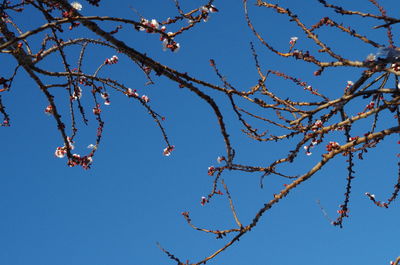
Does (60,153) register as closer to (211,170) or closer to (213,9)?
(211,170)

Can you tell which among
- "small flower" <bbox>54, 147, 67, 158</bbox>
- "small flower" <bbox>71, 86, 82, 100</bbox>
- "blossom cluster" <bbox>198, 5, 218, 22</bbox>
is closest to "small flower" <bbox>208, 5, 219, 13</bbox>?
"blossom cluster" <bbox>198, 5, 218, 22</bbox>

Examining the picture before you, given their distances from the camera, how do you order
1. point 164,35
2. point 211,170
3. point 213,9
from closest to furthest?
point 164,35
point 213,9
point 211,170

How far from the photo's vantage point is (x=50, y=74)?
3.00 metres

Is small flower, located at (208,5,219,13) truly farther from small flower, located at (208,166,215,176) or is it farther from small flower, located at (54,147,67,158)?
small flower, located at (54,147,67,158)

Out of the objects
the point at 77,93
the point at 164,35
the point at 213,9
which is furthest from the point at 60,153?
the point at 164,35

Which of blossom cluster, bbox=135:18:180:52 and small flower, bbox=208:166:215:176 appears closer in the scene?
blossom cluster, bbox=135:18:180:52

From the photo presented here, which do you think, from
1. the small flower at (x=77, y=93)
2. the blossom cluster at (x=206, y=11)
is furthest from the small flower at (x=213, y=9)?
the small flower at (x=77, y=93)

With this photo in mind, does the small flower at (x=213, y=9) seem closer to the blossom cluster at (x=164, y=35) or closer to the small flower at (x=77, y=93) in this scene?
the blossom cluster at (x=164, y=35)

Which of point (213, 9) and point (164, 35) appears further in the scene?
point (213, 9)

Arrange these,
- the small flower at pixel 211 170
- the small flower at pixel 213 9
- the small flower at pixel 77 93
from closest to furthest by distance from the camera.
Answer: the small flower at pixel 77 93 < the small flower at pixel 213 9 < the small flower at pixel 211 170

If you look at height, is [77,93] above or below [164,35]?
above

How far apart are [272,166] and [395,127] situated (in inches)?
36.4

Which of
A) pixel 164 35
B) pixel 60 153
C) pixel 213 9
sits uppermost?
pixel 60 153

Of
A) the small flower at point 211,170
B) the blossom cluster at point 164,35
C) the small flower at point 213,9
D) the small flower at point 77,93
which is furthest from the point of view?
the small flower at point 211,170
